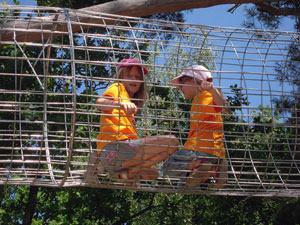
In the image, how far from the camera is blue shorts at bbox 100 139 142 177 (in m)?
2.39

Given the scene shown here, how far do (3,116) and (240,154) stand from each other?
6.69ft

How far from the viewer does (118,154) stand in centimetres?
238

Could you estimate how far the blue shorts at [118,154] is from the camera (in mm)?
2391

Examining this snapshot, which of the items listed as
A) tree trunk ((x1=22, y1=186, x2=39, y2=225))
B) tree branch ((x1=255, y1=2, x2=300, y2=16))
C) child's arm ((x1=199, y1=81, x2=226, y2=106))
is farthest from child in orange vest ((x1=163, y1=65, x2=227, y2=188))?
tree trunk ((x1=22, y1=186, x2=39, y2=225))

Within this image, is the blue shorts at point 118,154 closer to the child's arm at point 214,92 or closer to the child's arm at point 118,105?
the child's arm at point 118,105

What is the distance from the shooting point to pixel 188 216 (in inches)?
174

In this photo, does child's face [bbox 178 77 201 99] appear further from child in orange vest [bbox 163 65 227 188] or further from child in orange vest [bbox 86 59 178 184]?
child in orange vest [bbox 86 59 178 184]

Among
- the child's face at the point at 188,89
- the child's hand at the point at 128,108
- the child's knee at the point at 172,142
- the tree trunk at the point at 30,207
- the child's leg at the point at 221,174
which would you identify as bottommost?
the tree trunk at the point at 30,207

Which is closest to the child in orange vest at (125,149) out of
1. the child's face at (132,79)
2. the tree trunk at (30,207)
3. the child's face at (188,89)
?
the child's face at (132,79)

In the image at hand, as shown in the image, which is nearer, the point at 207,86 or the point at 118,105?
the point at 118,105

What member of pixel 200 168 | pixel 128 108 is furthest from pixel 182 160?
pixel 128 108

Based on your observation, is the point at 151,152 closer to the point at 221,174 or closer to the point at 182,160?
the point at 182,160

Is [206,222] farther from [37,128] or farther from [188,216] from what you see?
[37,128]

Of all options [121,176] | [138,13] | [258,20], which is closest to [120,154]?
[121,176]
